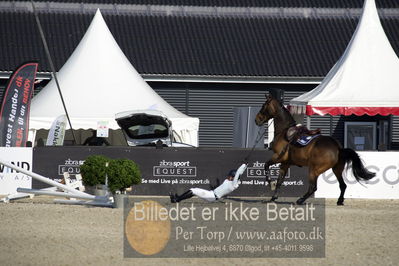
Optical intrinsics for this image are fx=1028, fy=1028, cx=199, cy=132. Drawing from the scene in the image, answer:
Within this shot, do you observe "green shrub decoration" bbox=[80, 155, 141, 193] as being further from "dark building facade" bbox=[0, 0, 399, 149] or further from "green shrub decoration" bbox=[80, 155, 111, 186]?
"dark building facade" bbox=[0, 0, 399, 149]

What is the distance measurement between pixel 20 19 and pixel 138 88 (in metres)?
11.7

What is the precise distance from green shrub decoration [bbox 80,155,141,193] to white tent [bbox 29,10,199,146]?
287 inches

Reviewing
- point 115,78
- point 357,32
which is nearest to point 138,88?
point 115,78

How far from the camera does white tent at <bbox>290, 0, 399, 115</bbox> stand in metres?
29.5

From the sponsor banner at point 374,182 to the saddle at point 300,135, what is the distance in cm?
264

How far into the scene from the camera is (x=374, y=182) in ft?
84.3

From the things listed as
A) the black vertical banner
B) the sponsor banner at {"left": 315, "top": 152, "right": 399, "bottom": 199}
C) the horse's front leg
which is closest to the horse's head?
the horse's front leg

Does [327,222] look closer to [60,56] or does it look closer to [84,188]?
[84,188]

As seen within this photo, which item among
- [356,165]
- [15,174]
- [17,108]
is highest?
[17,108]

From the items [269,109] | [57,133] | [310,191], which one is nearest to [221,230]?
[310,191]

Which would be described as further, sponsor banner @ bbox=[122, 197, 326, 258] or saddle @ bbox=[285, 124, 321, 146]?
saddle @ bbox=[285, 124, 321, 146]

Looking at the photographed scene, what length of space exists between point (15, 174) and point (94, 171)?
13.8ft

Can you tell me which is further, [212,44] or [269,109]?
[212,44]

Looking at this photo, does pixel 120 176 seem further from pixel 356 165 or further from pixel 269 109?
pixel 356 165
